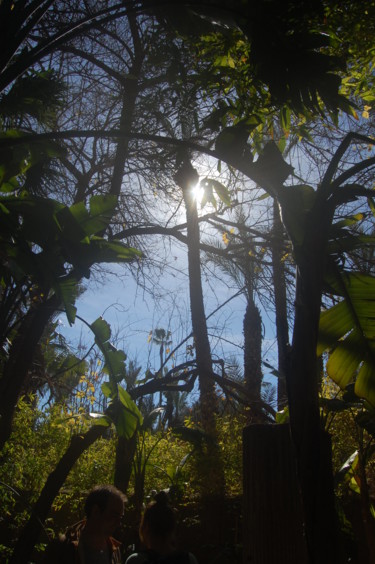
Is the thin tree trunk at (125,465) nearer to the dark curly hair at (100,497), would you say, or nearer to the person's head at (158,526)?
the dark curly hair at (100,497)

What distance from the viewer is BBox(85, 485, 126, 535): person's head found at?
3008 mm

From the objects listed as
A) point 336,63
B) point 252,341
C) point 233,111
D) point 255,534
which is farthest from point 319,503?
point 252,341

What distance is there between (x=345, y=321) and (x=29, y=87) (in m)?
3.05

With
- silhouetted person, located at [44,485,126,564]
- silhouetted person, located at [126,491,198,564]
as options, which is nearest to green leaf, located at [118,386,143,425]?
silhouetted person, located at [44,485,126,564]

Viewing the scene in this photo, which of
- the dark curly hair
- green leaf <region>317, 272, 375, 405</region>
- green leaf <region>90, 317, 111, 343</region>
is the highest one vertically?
green leaf <region>90, 317, 111, 343</region>

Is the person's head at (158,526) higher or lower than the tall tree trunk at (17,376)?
lower

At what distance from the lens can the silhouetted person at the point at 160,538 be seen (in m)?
2.56

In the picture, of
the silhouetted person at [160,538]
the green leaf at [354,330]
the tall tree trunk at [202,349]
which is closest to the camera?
the green leaf at [354,330]

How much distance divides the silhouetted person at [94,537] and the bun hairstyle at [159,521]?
0.26m

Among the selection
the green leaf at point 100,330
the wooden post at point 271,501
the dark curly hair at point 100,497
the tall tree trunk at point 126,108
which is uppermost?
the tall tree trunk at point 126,108

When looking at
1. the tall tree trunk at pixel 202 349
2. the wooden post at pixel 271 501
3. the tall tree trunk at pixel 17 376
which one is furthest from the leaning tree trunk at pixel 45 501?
the wooden post at pixel 271 501

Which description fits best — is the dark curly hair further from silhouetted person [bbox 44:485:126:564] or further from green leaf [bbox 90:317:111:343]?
green leaf [bbox 90:317:111:343]

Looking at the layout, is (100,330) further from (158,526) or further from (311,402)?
(311,402)

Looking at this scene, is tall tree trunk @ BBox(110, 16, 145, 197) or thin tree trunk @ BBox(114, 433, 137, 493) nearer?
thin tree trunk @ BBox(114, 433, 137, 493)
